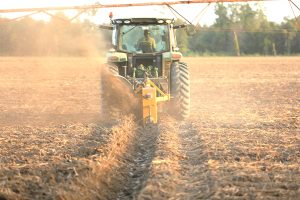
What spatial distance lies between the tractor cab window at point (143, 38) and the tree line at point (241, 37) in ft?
162

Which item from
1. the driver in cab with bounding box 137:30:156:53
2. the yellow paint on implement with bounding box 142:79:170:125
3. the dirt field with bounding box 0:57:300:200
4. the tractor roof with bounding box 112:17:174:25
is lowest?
the dirt field with bounding box 0:57:300:200

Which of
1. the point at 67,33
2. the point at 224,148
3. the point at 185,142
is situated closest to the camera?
the point at 224,148

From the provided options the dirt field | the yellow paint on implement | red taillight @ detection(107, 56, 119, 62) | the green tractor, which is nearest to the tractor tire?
the green tractor

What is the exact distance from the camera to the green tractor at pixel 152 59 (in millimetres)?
12211

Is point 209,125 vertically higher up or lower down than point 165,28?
lower down

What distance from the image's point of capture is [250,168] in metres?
7.07

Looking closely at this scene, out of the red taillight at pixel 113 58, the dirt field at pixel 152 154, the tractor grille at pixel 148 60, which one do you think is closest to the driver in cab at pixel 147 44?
the tractor grille at pixel 148 60

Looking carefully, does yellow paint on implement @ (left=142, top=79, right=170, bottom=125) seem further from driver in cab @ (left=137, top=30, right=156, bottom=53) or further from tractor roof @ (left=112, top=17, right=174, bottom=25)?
tractor roof @ (left=112, top=17, right=174, bottom=25)

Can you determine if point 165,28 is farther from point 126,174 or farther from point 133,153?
point 126,174

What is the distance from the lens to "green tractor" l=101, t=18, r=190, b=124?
40.1 feet

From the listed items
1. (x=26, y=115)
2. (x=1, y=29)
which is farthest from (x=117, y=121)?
(x=1, y=29)

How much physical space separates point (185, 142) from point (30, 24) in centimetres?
4860

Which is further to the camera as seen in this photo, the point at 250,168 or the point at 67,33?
the point at 67,33

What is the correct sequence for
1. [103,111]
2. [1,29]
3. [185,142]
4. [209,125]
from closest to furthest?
[185,142] → [209,125] → [103,111] → [1,29]
